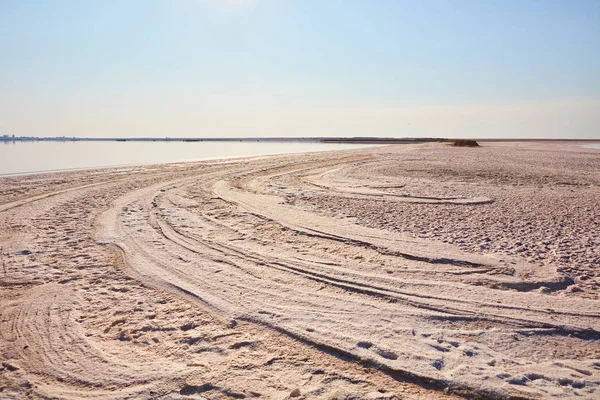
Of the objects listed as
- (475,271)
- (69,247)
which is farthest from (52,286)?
(475,271)

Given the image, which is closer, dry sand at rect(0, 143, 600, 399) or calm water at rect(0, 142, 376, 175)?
dry sand at rect(0, 143, 600, 399)

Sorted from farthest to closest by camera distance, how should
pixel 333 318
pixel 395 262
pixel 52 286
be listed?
pixel 395 262, pixel 52 286, pixel 333 318

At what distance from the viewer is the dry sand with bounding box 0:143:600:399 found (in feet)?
9.11

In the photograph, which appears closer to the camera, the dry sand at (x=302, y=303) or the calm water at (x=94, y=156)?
the dry sand at (x=302, y=303)

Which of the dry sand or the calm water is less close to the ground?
the calm water

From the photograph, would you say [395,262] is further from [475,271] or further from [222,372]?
[222,372]

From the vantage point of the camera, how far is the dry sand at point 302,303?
2777mm

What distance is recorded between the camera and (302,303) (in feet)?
12.8

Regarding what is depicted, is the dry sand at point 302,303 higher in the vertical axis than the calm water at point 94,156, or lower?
lower

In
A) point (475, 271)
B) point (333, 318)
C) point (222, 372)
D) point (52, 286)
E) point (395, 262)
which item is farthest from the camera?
point (395, 262)

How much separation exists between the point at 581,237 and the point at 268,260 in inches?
198

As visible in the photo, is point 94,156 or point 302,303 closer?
point 302,303

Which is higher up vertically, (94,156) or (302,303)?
(94,156)

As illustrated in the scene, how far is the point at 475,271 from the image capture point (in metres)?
4.77
